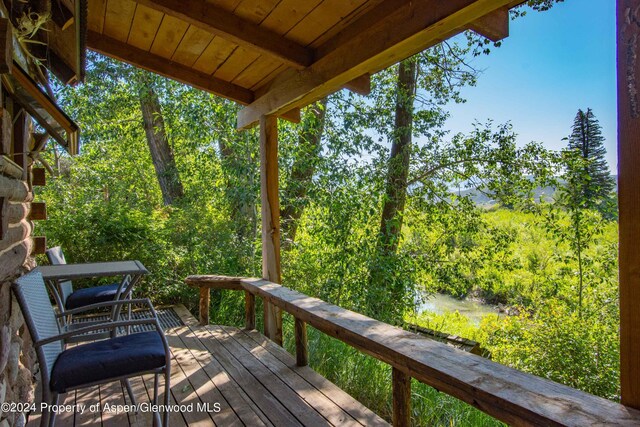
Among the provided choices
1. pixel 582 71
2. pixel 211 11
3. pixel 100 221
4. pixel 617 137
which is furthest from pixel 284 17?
→ pixel 582 71

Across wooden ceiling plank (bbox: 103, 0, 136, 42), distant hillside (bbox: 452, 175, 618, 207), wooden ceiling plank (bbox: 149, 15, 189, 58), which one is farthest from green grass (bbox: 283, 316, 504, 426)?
distant hillside (bbox: 452, 175, 618, 207)

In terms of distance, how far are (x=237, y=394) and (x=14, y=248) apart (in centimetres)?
143

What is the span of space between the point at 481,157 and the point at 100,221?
17.1 feet

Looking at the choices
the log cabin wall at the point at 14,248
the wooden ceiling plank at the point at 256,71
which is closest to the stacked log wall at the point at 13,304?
the log cabin wall at the point at 14,248

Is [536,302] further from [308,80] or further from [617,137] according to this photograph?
[617,137]

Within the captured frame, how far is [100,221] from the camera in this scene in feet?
15.2

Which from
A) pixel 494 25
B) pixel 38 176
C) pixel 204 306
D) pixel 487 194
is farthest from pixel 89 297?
pixel 487 194

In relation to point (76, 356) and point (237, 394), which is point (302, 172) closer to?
point (237, 394)

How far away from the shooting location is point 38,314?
5.78 feet

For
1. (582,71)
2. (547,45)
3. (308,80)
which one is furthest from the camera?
(547,45)

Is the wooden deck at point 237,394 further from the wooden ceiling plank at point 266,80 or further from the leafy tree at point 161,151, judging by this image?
the leafy tree at point 161,151

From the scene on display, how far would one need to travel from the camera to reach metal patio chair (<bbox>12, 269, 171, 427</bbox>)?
5.05ft

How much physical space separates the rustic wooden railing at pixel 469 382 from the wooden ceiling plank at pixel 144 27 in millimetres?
2033

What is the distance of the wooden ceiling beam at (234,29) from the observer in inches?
83.6
